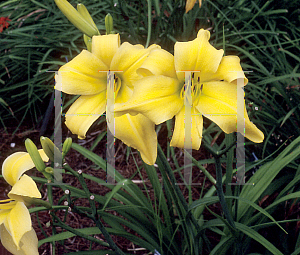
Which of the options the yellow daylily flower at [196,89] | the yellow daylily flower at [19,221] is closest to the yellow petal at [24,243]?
the yellow daylily flower at [19,221]

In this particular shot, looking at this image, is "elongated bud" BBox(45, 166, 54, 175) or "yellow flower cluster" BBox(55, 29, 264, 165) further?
"elongated bud" BBox(45, 166, 54, 175)

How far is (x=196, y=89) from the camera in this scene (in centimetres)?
56

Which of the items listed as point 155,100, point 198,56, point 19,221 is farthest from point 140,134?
point 19,221

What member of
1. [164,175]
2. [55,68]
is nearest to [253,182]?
[164,175]

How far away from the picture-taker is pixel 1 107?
193 centimetres

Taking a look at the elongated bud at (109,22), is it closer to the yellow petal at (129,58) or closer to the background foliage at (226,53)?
the yellow petal at (129,58)

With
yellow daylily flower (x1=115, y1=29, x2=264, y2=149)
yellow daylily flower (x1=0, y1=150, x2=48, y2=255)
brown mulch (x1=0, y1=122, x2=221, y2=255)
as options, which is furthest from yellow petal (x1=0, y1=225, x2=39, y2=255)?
brown mulch (x1=0, y1=122, x2=221, y2=255)

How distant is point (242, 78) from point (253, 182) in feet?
2.32

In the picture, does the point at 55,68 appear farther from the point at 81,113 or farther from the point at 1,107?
the point at 81,113

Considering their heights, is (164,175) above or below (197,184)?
above

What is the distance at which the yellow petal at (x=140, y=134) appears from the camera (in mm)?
524

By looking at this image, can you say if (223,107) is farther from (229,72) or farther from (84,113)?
(84,113)

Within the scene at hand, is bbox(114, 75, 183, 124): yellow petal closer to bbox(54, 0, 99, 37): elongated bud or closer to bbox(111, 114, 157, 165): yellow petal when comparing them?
bbox(111, 114, 157, 165): yellow petal

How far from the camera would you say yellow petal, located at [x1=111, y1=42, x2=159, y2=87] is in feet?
1.71
